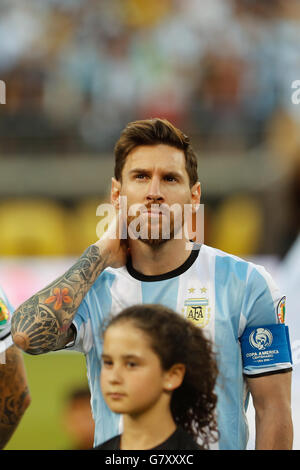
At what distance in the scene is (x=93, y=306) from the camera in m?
2.28

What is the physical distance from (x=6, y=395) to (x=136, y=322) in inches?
34.6

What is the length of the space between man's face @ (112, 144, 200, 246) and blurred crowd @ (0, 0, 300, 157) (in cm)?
706

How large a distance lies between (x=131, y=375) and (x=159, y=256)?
1.33 ft

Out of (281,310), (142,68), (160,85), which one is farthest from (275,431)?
(142,68)

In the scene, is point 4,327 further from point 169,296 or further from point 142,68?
point 142,68

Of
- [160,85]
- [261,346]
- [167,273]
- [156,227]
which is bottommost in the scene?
[261,346]

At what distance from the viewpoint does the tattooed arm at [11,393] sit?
273 cm

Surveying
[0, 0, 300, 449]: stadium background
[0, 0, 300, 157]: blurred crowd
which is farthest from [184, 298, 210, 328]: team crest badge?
[0, 0, 300, 157]: blurred crowd

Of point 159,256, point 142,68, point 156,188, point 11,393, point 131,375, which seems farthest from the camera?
point 142,68

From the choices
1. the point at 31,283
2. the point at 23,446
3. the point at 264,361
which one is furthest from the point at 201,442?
the point at 31,283

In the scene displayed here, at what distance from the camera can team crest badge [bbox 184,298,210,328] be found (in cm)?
219

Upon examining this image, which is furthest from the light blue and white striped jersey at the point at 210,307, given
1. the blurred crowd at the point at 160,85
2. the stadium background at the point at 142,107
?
the blurred crowd at the point at 160,85

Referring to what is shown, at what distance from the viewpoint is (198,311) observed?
7.22 ft

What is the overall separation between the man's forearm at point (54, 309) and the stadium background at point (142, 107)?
5520 mm
